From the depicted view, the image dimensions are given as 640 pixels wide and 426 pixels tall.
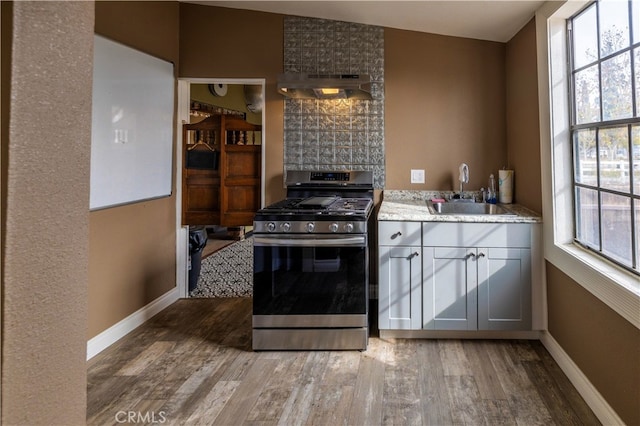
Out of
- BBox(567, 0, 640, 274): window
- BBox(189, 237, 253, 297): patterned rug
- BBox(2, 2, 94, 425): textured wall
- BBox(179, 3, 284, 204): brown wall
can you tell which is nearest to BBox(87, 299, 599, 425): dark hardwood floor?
BBox(567, 0, 640, 274): window

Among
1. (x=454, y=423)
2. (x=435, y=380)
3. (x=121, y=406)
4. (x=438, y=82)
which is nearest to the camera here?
(x=454, y=423)

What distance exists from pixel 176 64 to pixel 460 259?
278cm

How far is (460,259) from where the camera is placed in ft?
8.29

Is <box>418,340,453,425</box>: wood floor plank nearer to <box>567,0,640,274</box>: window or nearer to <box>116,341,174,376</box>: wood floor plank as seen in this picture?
<box>567,0,640,274</box>: window

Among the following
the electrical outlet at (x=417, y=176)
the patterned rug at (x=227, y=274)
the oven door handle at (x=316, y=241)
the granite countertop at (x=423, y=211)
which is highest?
the electrical outlet at (x=417, y=176)

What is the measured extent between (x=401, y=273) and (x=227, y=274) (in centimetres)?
232

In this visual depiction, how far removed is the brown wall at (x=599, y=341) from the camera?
1.54m

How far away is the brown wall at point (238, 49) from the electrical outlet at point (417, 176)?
113 centimetres

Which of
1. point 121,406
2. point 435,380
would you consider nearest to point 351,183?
point 435,380

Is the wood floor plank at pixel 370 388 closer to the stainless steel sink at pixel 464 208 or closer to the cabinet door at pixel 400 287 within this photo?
the cabinet door at pixel 400 287

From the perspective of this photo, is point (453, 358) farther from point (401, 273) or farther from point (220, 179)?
point (220, 179)

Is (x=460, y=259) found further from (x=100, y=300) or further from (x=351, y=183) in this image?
(x=100, y=300)

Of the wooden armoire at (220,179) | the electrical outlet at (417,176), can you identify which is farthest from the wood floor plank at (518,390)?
the wooden armoire at (220,179)

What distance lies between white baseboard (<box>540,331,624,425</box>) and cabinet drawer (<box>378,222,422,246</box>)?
98 centimetres
